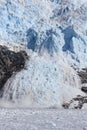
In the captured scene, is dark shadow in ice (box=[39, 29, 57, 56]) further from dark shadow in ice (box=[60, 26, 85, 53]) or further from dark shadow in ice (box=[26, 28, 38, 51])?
dark shadow in ice (box=[60, 26, 85, 53])

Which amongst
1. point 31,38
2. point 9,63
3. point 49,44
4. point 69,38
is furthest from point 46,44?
point 9,63

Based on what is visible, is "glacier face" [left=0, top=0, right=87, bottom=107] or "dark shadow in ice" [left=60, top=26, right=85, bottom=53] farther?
"dark shadow in ice" [left=60, top=26, right=85, bottom=53]

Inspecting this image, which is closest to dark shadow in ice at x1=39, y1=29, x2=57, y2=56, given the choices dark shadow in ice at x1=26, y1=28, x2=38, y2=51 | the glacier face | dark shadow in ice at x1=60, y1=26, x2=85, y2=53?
the glacier face

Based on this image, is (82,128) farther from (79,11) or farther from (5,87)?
(79,11)

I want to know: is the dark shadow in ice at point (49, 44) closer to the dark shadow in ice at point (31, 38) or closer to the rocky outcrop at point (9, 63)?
the dark shadow in ice at point (31, 38)

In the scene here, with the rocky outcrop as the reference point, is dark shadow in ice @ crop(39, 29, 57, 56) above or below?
above

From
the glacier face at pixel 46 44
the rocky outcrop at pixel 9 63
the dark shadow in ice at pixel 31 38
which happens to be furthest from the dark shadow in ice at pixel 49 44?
the rocky outcrop at pixel 9 63
